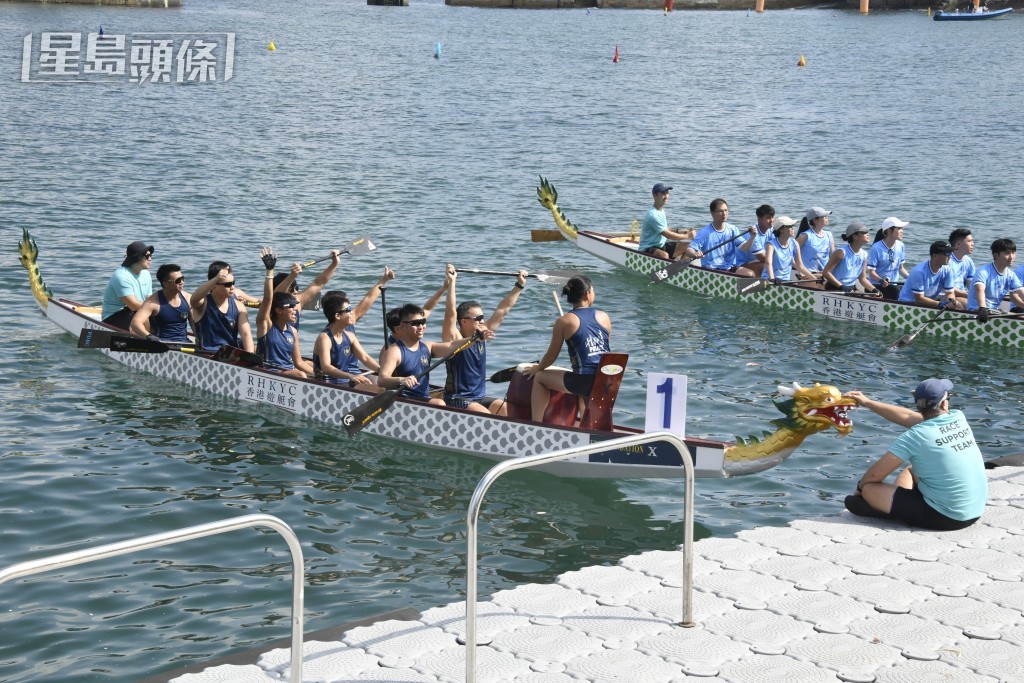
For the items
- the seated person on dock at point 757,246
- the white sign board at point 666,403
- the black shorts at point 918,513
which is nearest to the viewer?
the black shorts at point 918,513

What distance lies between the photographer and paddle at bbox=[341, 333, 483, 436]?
13.6 meters

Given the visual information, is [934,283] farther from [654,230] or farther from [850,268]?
[654,230]

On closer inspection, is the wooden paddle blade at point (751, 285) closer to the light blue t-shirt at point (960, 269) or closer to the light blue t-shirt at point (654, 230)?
the light blue t-shirt at point (654, 230)

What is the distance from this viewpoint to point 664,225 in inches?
917

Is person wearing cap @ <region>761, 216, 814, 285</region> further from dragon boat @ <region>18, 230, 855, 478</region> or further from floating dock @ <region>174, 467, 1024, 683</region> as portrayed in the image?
floating dock @ <region>174, 467, 1024, 683</region>

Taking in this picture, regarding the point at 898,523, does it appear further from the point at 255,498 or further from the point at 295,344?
the point at 295,344

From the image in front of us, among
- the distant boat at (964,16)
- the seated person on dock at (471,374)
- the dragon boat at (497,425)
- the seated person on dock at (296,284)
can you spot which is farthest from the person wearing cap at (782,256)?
the distant boat at (964,16)

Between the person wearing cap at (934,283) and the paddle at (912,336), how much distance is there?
0.49ft

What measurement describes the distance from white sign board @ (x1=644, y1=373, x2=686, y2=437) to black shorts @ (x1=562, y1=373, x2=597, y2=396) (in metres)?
1.90

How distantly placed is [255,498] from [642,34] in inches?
3303

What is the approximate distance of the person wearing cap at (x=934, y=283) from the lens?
18.7m

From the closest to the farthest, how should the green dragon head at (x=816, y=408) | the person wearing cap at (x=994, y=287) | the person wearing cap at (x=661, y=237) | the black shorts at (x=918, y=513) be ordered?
the black shorts at (x=918, y=513) → the green dragon head at (x=816, y=408) → the person wearing cap at (x=994, y=287) → the person wearing cap at (x=661, y=237)

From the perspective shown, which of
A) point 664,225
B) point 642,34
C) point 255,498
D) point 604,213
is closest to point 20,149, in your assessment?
point 604,213

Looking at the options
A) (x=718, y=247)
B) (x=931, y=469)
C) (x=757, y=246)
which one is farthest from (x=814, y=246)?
(x=931, y=469)
